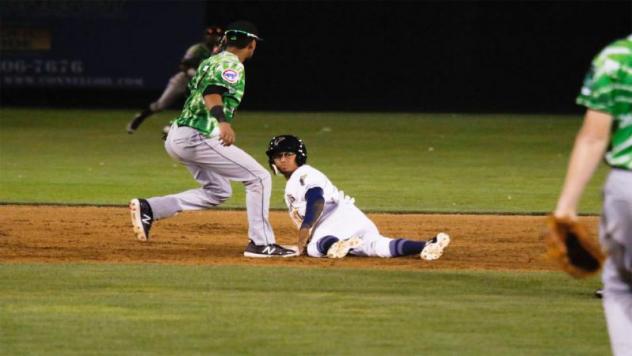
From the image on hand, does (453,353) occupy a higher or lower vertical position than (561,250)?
lower

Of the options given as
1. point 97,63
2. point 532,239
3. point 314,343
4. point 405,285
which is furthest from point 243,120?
point 314,343

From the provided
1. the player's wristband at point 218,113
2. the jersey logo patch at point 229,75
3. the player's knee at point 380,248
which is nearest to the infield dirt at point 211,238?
the player's knee at point 380,248

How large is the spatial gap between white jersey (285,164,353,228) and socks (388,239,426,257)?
493 mm

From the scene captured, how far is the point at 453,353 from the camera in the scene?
633cm

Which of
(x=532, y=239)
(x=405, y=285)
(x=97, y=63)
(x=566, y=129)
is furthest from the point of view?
(x=97, y=63)

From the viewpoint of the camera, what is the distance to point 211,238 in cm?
1126

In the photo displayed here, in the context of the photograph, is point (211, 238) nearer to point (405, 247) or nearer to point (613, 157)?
point (405, 247)

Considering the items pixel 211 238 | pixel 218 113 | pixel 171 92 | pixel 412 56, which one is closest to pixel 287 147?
pixel 218 113

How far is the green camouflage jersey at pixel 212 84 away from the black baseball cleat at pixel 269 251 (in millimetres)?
873

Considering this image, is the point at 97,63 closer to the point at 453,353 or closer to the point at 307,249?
the point at 307,249

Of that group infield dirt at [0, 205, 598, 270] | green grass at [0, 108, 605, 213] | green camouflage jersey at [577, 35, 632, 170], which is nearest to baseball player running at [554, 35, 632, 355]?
green camouflage jersey at [577, 35, 632, 170]

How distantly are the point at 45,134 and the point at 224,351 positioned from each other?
1765 centimetres

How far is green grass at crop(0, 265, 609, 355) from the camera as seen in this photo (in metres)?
6.54

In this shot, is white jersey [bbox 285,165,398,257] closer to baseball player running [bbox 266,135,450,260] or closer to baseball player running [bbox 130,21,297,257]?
baseball player running [bbox 266,135,450,260]
